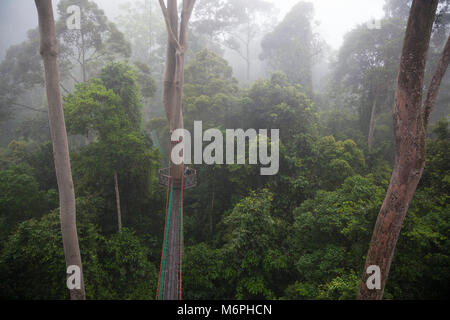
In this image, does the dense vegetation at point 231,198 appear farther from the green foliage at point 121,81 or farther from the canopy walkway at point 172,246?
the canopy walkway at point 172,246

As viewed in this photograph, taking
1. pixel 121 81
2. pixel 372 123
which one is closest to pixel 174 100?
pixel 121 81

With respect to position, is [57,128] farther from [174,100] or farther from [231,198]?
[231,198]

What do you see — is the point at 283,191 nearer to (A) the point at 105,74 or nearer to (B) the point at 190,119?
(B) the point at 190,119

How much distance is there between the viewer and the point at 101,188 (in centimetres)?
855

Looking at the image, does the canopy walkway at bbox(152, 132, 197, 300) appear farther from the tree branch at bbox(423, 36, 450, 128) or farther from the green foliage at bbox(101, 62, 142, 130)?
the tree branch at bbox(423, 36, 450, 128)

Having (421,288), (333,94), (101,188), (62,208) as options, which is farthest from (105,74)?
(333,94)

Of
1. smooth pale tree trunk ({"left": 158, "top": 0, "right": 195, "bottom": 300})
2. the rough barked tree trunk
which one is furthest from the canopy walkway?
the rough barked tree trunk

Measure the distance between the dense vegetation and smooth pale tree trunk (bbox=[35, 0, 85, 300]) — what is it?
296cm

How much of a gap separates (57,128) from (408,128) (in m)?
4.41

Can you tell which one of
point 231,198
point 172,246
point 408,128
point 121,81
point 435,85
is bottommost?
point 172,246

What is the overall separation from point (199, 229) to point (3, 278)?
5.65m

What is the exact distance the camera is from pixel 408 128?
9.09 feet

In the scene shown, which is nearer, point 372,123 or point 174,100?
point 174,100

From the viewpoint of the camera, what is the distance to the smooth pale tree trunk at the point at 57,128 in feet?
9.83
